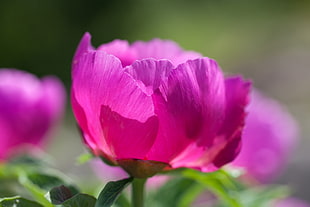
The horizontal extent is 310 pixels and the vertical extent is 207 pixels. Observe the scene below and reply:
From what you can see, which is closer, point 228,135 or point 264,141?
point 228,135

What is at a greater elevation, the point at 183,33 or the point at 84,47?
the point at 84,47

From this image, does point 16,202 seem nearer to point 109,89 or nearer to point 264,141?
point 109,89

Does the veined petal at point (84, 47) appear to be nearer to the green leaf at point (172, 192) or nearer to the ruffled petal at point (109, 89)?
the ruffled petal at point (109, 89)

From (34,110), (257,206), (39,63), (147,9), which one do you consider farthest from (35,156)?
(147,9)

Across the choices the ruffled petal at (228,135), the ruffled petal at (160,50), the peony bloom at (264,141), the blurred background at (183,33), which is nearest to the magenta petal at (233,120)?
the ruffled petal at (228,135)

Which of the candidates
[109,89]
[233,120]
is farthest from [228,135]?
[109,89]
